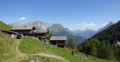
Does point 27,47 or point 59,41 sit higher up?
Answer: point 59,41

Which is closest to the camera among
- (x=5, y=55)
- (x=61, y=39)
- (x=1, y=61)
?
(x=1, y=61)

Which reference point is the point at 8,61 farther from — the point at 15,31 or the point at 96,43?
the point at 96,43

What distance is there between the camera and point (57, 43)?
74.8 meters

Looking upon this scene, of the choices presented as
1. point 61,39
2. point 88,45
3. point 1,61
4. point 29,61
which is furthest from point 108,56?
point 1,61

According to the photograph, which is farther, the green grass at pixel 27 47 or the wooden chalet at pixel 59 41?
the wooden chalet at pixel 59 41

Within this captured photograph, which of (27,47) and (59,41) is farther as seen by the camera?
(59,41)

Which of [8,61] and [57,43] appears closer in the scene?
[8,61]

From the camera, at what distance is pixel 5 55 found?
33469mm

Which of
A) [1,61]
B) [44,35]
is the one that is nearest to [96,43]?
[44,35]

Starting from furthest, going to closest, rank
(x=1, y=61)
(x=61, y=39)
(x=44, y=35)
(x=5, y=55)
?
1. (x=44, y=35)
2. (x=61, y=39)
3. (x=5, y=55)
4. (x=1, y=61)

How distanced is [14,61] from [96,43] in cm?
7295

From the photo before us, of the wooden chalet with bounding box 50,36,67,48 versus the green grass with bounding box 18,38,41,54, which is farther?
the wooden chalet with bounding box 50,36,67,48

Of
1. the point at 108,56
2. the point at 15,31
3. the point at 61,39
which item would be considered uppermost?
the point at 15,31

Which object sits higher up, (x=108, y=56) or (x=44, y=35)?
(x=44, y=35)
